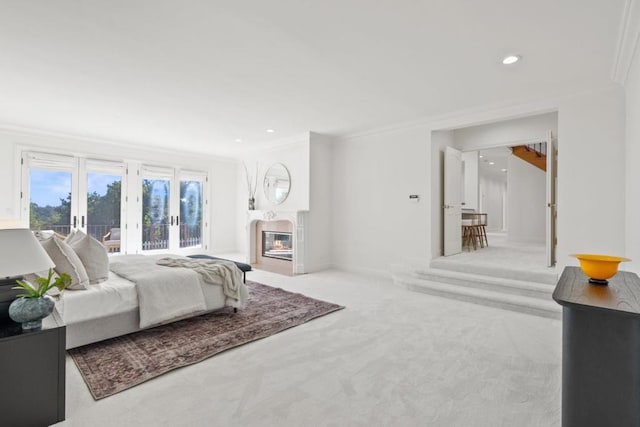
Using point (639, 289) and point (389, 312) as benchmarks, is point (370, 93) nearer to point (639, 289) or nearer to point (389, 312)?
point (389, 312)

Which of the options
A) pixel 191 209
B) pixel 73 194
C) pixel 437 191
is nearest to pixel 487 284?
pixel 437 191

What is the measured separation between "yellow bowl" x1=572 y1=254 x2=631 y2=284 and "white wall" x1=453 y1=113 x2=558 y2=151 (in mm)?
4089

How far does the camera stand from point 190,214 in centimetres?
803

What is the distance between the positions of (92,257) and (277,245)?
3.93m

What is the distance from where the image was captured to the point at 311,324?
3361mm

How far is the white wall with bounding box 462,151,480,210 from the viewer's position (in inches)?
391

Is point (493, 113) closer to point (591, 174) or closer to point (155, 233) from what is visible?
point (591, 174)

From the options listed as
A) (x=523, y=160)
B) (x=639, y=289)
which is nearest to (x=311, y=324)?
(x=639, y=289)

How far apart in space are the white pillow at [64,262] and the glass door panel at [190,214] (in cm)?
519

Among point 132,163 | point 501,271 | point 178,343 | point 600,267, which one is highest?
point 132,163

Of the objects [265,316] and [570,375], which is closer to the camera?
[570,375]

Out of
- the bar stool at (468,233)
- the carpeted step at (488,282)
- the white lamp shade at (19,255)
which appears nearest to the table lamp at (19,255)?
the white lamp shade at (19,255)

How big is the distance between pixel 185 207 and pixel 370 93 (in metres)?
5.74

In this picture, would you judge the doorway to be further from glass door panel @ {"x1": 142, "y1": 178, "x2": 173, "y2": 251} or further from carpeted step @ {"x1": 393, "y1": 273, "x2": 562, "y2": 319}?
glass door panel @ {"x1": 142, "y1": 178, "x2": 173, "y2": 251}
